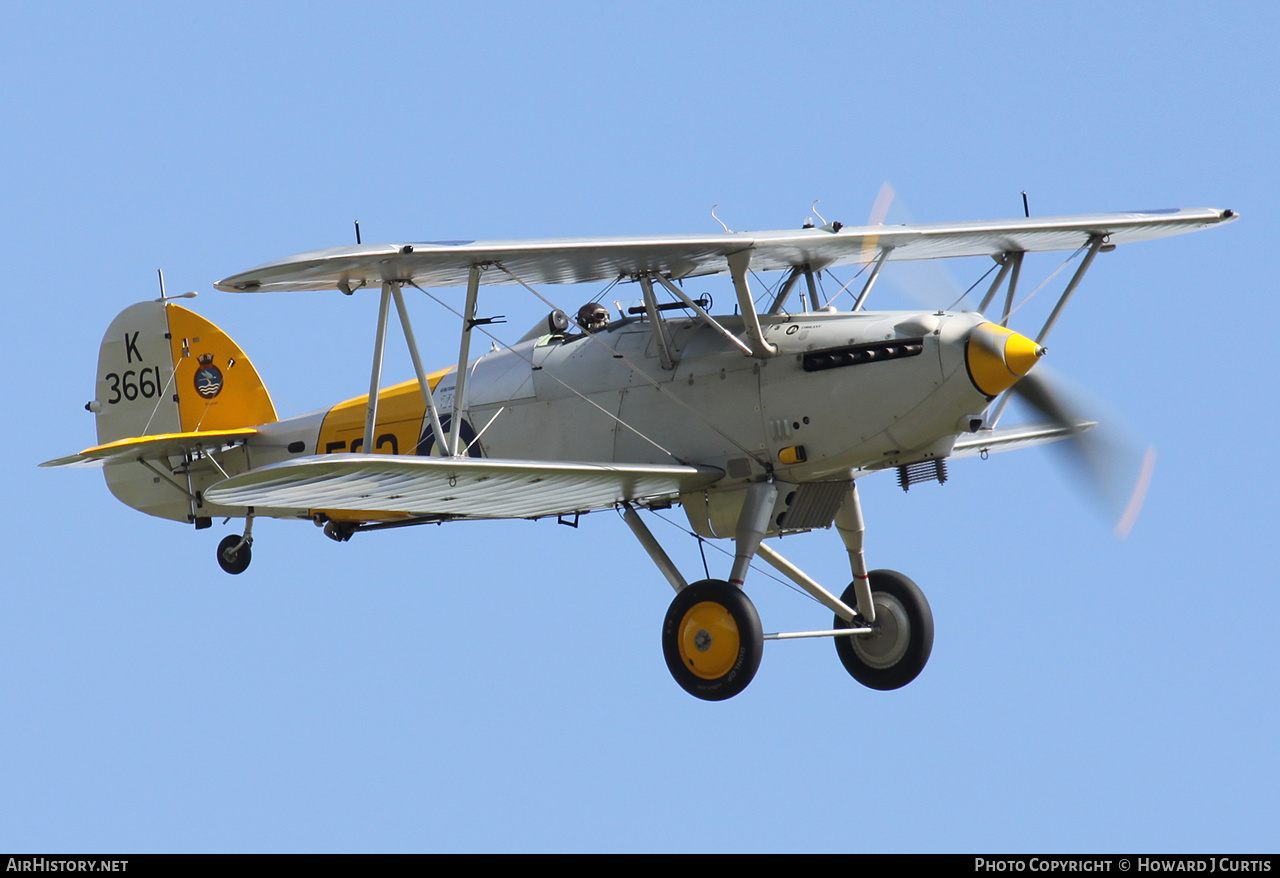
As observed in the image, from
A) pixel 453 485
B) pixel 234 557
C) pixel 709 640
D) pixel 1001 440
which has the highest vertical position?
pixel 453 485

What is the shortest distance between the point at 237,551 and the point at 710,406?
206 inches

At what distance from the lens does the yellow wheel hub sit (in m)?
11.7

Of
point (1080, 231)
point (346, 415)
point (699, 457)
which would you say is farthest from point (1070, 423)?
point (346, 415)

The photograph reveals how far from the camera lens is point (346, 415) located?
575 inches

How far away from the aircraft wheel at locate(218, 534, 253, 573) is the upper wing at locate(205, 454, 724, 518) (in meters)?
3.00

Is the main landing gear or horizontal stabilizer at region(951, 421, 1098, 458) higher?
horizontal stabilizer at region(951, 421, 1098, 458)

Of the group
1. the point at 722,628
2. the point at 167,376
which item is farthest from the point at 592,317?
the point at 167,376

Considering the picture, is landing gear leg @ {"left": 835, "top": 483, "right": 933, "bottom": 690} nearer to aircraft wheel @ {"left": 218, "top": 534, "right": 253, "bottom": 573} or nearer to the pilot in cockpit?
the pilot in cockpit

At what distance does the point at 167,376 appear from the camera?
15992mm

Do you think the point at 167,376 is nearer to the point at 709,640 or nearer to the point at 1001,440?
the point at 709,640

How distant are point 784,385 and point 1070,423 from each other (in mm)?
2341

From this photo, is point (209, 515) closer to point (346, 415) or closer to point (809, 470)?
point (346, 415)

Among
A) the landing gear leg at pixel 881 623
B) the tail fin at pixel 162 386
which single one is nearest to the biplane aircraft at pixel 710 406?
the landing gear leg at pixel 881 623

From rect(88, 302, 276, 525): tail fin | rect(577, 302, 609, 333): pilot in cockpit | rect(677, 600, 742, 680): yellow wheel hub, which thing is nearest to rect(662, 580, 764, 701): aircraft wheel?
rect(677, 600, 742, 680): yellow wheel hub
